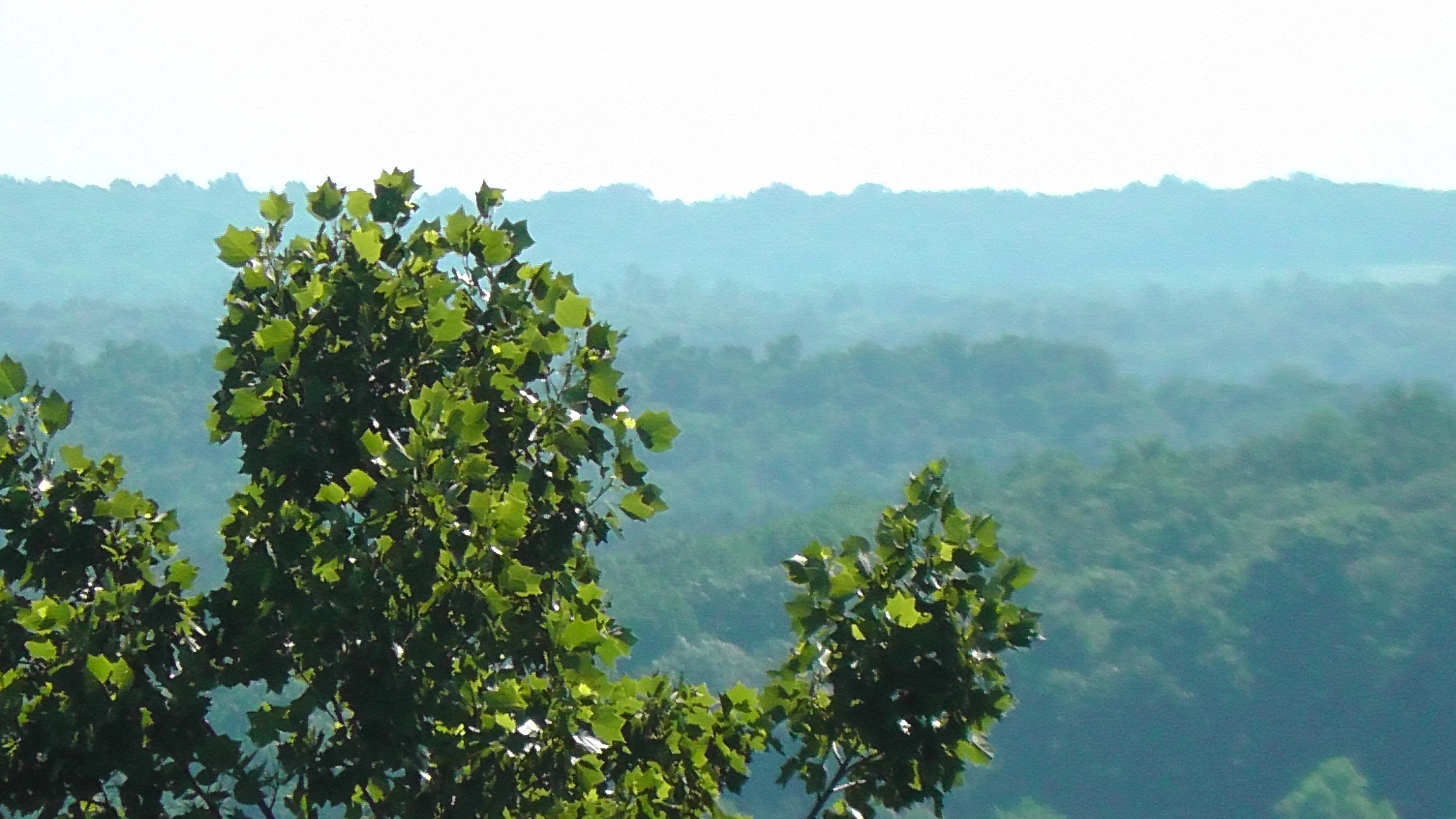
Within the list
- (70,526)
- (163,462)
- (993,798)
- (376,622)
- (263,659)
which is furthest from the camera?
(163,462)

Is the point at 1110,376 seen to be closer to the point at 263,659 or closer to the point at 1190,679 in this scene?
the point at 1190,679

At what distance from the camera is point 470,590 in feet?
16.6

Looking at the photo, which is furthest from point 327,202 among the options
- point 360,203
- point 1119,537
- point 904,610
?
point 1119,537

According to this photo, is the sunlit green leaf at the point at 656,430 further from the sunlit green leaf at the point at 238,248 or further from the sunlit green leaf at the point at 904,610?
the sunlit green leaf at the point at 238,248

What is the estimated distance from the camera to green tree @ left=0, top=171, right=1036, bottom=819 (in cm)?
509

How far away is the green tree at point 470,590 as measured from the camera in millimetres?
5094

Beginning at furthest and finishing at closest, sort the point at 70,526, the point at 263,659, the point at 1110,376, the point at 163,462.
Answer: the point at 1110,376
the point at 163,462
the point at 70,526
the point at 263,659

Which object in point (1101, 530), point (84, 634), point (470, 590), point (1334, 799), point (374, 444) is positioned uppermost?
point (1101, 530)

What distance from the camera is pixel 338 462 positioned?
5578 mm

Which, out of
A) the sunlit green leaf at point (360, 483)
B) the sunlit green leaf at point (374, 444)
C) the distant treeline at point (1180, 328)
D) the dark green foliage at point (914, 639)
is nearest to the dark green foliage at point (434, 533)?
the sunlit green leaf at point (360, 483)

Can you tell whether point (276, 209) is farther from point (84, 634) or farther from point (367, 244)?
point (84, 634)

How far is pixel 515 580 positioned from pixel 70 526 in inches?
68.9

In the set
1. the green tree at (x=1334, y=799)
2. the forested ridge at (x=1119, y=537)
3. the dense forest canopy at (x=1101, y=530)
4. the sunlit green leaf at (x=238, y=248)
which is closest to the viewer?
the sunlit green leaf at (x=238, y=248)

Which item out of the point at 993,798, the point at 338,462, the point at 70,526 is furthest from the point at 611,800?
the point at 993,798
